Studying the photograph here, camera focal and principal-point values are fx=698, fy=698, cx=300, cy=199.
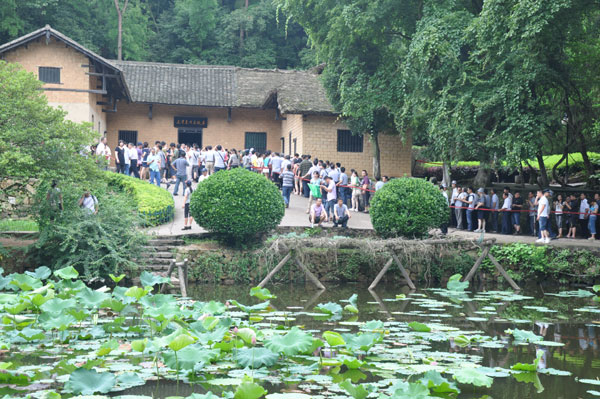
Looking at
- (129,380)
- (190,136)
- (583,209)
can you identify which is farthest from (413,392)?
(190,136)

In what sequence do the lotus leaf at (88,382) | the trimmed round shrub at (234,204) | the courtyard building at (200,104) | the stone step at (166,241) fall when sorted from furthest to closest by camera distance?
1. the courtyard building at (200,104)
2. the stone step at (166,241)
3. the trimmed round shrub at (234,204)
4. the lotus leaf at (88,382)

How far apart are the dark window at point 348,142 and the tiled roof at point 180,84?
582 centimetres

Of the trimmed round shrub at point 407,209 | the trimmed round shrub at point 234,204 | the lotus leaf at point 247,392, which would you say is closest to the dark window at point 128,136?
the trimmed round shrub at point 234,204

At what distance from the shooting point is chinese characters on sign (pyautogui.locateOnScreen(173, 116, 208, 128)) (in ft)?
112

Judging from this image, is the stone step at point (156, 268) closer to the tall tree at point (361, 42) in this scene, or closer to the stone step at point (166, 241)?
the stone step at point (166, 241)

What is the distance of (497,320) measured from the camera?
11.5 m

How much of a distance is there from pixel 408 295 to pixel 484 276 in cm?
353

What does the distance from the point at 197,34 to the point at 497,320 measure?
119ft

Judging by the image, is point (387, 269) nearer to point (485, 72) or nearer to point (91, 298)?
point (485, 72)

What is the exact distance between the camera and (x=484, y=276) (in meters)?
17.5

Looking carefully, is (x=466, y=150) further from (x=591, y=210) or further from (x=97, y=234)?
(x=97, y=234)

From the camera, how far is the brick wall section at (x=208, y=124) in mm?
33625

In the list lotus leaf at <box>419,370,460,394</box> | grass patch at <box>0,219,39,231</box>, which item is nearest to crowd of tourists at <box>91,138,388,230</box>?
grass patch at <box>0,219,39,231</box>

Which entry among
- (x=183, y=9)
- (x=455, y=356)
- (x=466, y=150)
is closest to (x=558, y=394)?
(x=455, y=356)
